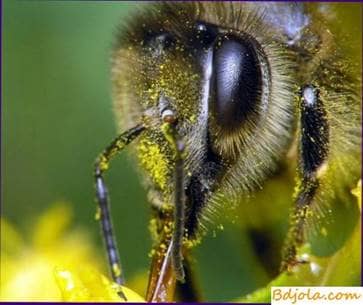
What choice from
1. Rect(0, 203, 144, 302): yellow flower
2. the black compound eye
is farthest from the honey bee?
Rect(0, 203, 144, 302): yellow flower

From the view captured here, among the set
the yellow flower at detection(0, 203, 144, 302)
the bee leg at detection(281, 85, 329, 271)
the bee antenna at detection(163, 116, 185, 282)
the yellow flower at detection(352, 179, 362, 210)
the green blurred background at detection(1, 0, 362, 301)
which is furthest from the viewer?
the green blurred background at detection(1, 0, 362, 301)

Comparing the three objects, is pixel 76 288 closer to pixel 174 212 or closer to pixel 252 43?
pixel 174 212

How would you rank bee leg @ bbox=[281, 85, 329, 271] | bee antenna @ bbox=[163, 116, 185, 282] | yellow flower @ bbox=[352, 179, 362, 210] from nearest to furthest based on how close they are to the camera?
bee antenna @ bbox=[163, 116, 185, 282] → bee leg @ bbox=[281, 85, 329, 271] → yellow flower @ bbox=[352, 179, 362, 210]

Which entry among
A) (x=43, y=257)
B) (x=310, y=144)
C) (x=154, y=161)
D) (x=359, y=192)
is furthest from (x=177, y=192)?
(x=43, y=257)

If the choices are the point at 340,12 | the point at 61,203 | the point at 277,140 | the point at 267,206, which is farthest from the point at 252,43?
the point at 61,203

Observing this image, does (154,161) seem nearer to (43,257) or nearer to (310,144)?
(310,144)

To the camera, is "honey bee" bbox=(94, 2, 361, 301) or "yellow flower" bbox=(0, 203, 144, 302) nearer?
"honey bee" bbox=(94, 2, 361, 301)

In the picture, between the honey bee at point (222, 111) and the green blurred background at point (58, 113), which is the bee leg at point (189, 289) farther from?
the green blurred background at point (58, 113)

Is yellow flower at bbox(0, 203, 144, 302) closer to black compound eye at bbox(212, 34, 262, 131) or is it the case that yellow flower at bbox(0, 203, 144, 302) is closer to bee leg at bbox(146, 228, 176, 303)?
bee leg at bbox(146, 228, 176, 303)
